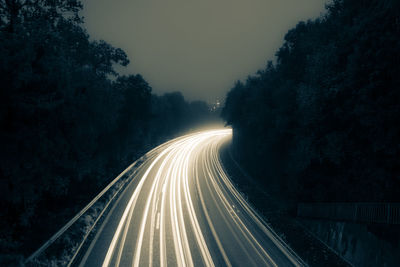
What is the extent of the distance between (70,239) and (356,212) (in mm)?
16313

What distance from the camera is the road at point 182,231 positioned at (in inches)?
440

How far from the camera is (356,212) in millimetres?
13039

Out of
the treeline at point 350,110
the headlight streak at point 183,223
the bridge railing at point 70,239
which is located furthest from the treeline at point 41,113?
the treeline at point 350,110

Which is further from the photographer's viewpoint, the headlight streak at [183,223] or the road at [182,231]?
the headlight streak at [183,223]

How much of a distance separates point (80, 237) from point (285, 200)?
18.7 metres

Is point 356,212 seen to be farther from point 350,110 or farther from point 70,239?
point 70,239

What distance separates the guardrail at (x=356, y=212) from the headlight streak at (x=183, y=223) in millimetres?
4283

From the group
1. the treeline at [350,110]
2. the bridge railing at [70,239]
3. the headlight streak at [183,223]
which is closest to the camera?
the bridge railing at [70,239]

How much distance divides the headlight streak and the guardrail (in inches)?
Result: 169

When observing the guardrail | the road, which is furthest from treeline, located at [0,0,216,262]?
the guardrail

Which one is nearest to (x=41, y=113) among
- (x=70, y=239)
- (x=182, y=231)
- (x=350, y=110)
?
(x=70, y=239)

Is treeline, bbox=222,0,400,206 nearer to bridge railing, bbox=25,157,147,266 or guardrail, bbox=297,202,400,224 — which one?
guardrail, bbox=297,202,400,224

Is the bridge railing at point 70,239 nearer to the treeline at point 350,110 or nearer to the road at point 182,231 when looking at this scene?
the road at point 182,231

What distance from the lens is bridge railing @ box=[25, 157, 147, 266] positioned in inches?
375
